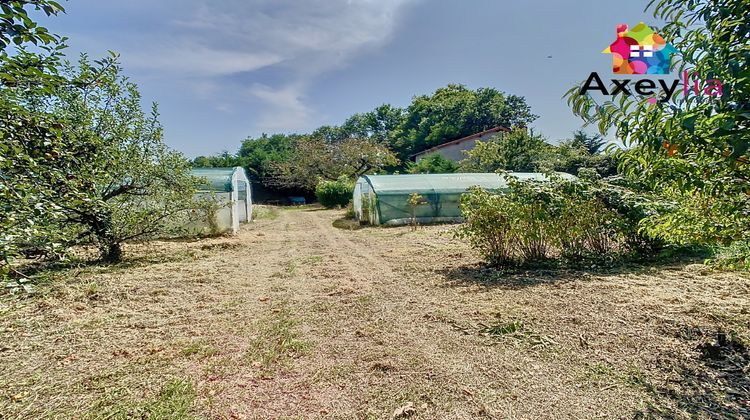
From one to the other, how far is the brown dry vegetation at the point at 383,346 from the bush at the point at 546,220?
679mm

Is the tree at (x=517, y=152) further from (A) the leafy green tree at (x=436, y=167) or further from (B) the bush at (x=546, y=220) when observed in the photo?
(B) the bush at (x=546, y=220)

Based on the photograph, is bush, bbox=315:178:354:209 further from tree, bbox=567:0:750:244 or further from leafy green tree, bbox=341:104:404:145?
leafy green tree, bbox=341:104:404:145

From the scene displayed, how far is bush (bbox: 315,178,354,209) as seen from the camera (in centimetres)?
2341

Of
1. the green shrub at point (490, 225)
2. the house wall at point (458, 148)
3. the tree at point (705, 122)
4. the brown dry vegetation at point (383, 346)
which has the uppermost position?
the house wall at point (458, 148)

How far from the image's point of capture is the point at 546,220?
5.58 meters


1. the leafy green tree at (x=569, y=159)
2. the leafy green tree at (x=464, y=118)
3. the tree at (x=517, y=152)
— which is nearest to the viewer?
the leafy green tree at (x=569, y=159)

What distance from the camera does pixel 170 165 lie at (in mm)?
7879

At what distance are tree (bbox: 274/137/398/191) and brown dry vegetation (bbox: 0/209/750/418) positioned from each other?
75.5 feet

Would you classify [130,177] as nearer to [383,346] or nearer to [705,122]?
[383,346]

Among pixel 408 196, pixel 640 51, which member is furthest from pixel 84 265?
pixel 640 51

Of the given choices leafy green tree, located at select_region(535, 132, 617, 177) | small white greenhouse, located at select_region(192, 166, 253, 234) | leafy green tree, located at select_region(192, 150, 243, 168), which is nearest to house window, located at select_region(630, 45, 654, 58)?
small white greenhouse, located at select_region(192, 166, 253, 234)

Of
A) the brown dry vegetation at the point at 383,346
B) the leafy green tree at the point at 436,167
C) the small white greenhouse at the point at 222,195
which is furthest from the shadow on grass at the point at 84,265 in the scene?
the leafy green tree at the point at 436,167

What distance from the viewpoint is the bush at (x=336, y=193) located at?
23406mm

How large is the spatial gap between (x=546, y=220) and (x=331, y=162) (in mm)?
24845
